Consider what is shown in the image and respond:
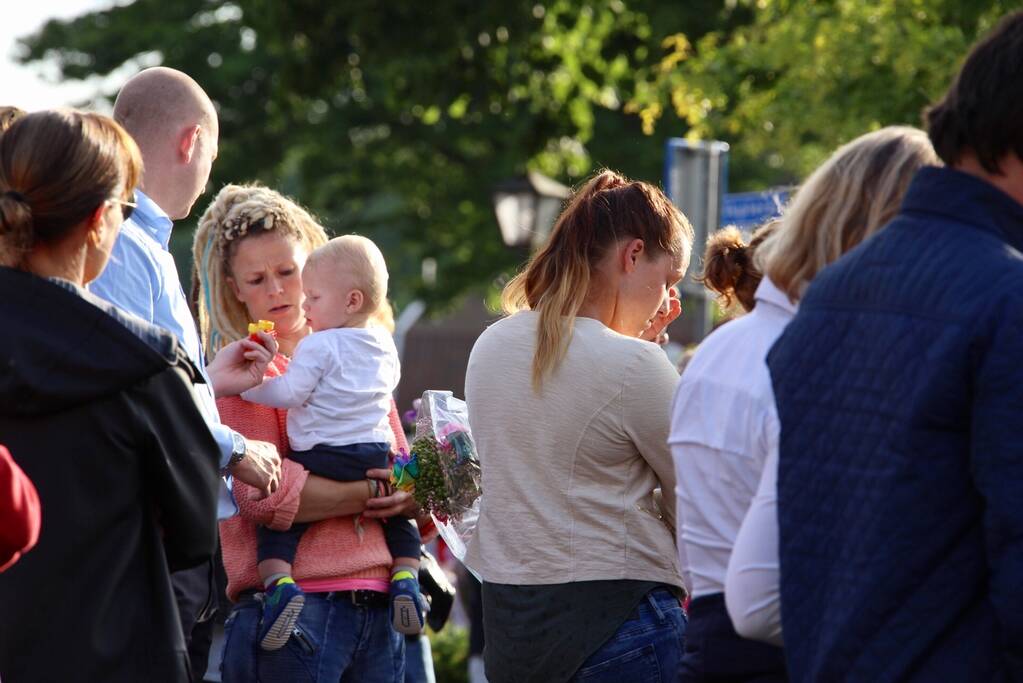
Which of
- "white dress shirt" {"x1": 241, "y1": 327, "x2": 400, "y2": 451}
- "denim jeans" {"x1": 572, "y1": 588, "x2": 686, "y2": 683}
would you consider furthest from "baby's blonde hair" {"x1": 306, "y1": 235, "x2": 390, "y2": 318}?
"denim jeans" {"x1": 572, "y1": 588, "x2": 686, "y2": 683}

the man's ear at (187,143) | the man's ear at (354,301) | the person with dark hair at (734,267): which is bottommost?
the man's ear at (354,301)

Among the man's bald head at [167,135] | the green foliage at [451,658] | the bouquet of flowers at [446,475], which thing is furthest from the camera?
the green foliage at [451,658]

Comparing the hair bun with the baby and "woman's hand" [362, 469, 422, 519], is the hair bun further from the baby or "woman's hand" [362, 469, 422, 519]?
"woman's hand" [362, 469, 422, 519]

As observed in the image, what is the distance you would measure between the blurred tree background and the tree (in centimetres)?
3

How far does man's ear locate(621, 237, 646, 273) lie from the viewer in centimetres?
403

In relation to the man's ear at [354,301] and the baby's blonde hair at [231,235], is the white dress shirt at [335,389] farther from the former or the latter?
the baby's blonde hair at [231,235]

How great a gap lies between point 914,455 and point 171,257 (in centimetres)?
230

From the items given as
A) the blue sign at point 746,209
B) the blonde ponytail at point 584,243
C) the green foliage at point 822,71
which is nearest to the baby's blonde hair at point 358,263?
the blonde ponytail at point 584,243

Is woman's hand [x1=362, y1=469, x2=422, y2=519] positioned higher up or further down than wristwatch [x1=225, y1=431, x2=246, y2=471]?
further down

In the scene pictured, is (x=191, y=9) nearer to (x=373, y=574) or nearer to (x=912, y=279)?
(x=373, y=574)

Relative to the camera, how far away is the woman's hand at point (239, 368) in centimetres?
434

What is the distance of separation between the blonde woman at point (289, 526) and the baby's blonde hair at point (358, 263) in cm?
23

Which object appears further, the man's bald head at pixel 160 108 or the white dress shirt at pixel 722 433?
the man's bald head at pixel 160 108

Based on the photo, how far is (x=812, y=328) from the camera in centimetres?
273
